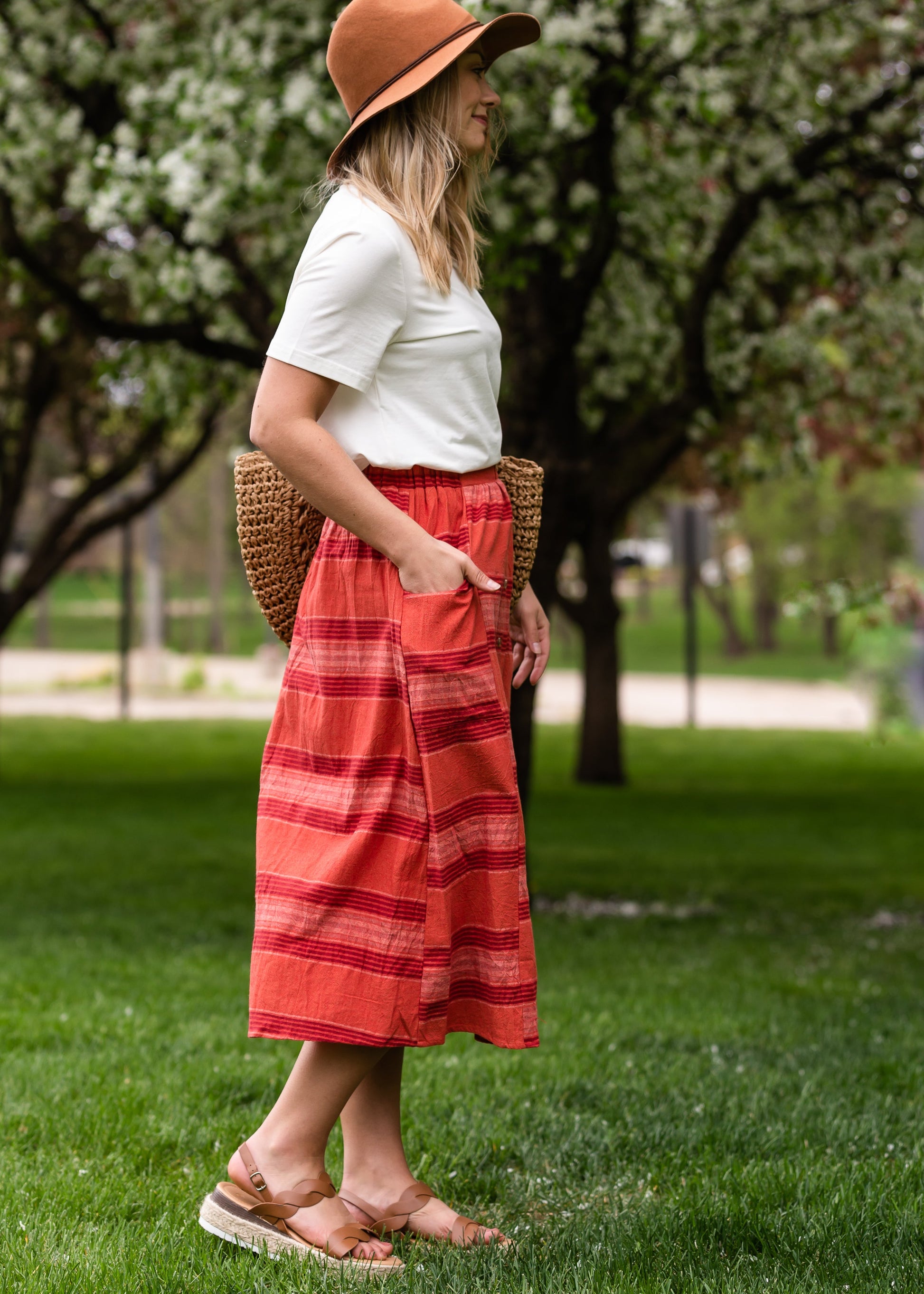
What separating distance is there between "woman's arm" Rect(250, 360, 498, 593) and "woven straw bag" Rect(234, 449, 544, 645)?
15cm

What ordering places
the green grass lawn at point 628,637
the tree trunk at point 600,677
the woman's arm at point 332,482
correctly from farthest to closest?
the green grass lawn at point 628,637
the tree trunk at point 600,677
the woman's arm at point 332,482

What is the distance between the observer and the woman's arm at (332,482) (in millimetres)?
2533

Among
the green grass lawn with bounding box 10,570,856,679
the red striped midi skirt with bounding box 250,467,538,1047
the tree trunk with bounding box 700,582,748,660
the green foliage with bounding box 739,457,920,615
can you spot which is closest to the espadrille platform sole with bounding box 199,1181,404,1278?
the red striped midi skirt with bounding box 250,467,538,1047

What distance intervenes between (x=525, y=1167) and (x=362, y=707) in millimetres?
1315

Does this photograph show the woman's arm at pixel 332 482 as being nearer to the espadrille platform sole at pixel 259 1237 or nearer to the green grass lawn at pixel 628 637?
the espadrille platform sole at pixel 259 1237

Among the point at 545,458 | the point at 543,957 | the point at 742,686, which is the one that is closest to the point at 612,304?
the point at 545,458

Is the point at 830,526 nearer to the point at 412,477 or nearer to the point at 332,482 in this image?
the point at 412,477

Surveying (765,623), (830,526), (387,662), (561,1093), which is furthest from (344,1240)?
(765,623)

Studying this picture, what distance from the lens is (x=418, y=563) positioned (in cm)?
255

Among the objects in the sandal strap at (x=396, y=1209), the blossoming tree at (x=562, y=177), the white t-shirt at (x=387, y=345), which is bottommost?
the sandal strap at (x=396, y=1209)

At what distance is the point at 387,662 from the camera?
2.59m

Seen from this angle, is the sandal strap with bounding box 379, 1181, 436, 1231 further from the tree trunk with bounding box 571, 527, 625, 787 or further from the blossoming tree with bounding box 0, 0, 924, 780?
the tree trunk with bounding box 571, 527, 625, 787

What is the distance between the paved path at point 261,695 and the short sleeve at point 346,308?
19302 mm

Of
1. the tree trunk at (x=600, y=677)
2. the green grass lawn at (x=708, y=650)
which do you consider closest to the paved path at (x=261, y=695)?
the green grass lawn at (x=708, y=650)
